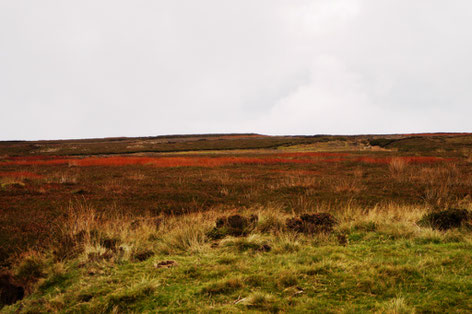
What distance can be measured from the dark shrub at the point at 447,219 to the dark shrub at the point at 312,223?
2.44 meters

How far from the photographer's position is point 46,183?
1738 centimetres

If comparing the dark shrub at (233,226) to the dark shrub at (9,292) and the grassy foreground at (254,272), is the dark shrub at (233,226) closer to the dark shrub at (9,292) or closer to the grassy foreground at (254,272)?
the grassy foreground at (254,272)

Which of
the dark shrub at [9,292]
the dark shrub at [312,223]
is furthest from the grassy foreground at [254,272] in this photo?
the dark shrub at [312,223]

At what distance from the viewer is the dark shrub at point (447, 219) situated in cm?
718

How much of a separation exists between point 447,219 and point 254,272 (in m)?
5.93

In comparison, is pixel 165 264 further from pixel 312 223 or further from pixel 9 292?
pixel 312 223

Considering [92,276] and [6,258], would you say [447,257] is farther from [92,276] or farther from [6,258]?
[6,258]

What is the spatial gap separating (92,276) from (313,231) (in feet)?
16.5

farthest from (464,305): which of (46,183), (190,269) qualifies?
(46,183)

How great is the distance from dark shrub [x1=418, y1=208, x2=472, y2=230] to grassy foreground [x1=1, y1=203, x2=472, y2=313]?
406 millimetres

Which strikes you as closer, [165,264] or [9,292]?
[9,292]

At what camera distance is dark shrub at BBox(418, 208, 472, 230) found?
718 cm

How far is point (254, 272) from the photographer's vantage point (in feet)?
15.6

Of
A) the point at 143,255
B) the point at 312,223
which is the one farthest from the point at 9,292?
the point at 312,223
